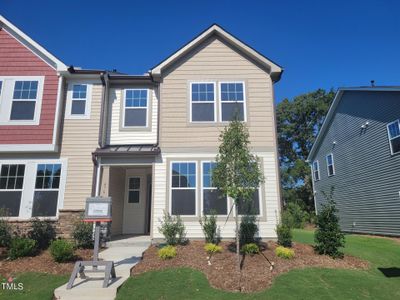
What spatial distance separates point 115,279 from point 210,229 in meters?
3.91

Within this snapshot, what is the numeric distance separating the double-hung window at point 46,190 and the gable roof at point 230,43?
560 cm

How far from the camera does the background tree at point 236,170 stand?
790 centimetres

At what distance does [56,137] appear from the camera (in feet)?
36.9

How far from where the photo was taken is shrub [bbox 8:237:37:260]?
846 centimetres

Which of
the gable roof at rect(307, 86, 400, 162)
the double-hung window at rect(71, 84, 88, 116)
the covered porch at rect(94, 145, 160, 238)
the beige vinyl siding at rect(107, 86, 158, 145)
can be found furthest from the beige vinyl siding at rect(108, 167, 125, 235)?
the gable roof at rect(307, 86, 400, 162)

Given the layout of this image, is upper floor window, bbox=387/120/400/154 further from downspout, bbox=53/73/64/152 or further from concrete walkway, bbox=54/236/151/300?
downspout, bbox=53/73/64/152

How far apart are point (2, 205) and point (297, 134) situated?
127ft

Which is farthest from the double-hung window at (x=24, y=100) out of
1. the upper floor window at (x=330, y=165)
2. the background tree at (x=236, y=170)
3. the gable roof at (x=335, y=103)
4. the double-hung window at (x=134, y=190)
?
the upper floor window at (x=330, y=165)

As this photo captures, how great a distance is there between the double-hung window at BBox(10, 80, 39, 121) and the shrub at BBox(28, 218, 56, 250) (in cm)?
426

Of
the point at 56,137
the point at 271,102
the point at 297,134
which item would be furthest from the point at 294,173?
the point at 56,137

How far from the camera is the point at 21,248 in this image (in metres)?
8.55

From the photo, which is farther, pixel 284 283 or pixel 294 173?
pixel 294 173

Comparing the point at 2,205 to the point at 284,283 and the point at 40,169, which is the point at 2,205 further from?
the point at 284,283

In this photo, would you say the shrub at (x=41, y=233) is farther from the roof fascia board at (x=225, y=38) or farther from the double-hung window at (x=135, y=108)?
the roof fascia board at (x=225, y=38)
